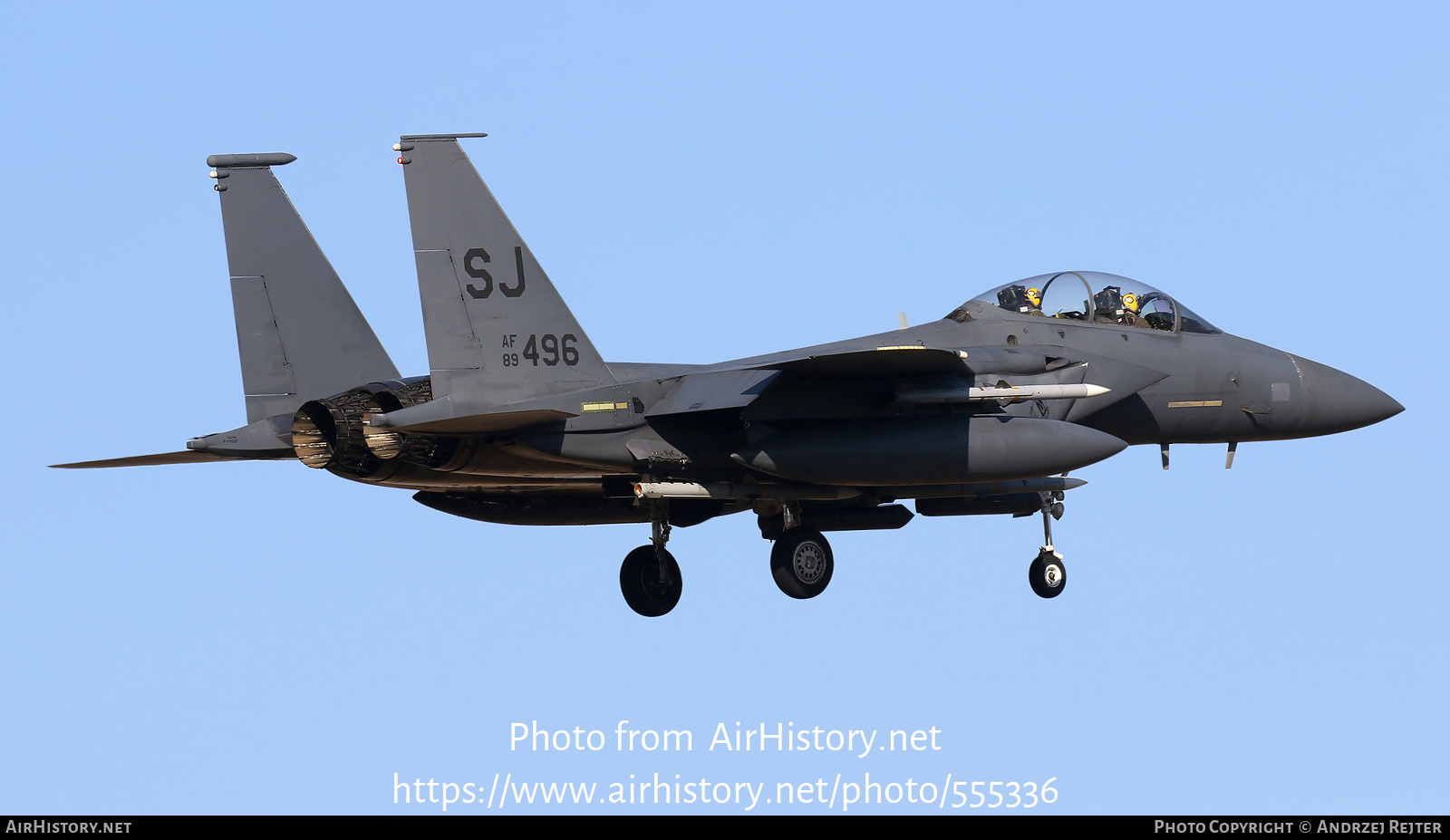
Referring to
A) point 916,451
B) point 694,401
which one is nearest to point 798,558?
point 916,451

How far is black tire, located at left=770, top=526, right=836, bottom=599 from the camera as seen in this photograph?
1884 cm

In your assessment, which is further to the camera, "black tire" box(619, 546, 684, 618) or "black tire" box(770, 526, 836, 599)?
"black tire" box(619, 546, 684, 618)

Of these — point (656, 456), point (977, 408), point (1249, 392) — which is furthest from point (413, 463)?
point (1249, 392)

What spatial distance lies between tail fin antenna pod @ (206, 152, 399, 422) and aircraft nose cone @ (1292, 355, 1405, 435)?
10383mm

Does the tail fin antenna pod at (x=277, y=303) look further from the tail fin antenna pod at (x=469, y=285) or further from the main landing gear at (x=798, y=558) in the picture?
the main landing gear at (x=798, y=558)

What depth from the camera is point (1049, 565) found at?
20.0m

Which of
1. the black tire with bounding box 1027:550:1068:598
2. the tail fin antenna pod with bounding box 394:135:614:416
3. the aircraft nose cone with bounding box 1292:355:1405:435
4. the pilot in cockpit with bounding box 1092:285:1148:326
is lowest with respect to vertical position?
the black tire with bounding box 1027:550:1068:598

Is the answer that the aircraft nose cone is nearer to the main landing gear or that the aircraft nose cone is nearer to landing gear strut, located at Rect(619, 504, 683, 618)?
the main landing gear

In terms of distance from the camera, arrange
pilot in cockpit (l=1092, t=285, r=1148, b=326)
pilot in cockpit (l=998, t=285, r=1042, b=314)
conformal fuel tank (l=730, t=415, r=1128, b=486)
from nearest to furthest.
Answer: conformal fuel tank (l=730, t=415, r=1128, b=486) → pilot in cockpit (l=998, t=285, r=1042, b=314) → pilot in cockpit (l=1092, t=285, r=1148, b=326)

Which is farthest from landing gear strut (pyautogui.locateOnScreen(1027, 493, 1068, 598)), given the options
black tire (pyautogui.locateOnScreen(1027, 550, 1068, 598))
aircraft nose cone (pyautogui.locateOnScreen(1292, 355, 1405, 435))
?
aircraft nose cone (pyautogui.locateOnScreen(1292, 355, 1405, 435))

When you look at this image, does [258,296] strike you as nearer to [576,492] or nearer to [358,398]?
[358,398]

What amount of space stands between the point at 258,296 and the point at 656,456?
481 cm

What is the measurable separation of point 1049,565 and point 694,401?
16.7 ft

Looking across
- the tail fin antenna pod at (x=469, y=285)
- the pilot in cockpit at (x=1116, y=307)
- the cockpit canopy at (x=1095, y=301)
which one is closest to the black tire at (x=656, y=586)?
the tail fin antenna pod at (x=469, y=285)
